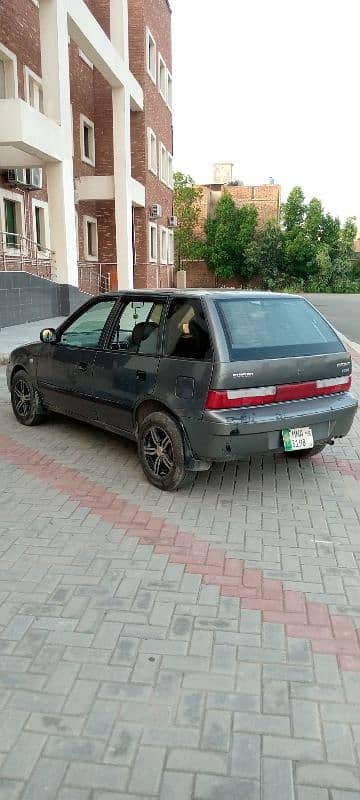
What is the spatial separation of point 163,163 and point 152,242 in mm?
4802

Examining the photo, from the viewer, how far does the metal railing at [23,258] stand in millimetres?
16109

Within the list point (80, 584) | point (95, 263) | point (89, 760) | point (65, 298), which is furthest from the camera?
point (95, 263)

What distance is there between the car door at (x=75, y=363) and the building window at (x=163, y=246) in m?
26.2

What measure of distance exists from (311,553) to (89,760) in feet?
6.76

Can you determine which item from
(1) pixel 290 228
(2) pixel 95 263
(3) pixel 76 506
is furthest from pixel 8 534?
(1) pixel 290 228

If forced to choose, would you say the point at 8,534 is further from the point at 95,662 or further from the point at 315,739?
the point at 315,739

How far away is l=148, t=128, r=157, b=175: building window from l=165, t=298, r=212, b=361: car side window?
23.8 meters

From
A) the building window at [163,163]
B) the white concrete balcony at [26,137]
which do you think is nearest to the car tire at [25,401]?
the white concrete balcony at [26,137]

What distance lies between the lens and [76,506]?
4.66 metres

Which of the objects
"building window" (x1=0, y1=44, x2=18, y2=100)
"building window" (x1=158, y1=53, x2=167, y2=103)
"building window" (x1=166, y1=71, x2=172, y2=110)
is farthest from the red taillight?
"building window" (x1=166, y1=71, x2=172, y2=110)

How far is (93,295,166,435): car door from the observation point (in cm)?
502

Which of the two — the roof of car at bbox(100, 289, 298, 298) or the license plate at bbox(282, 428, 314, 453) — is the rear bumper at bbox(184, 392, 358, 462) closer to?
the license plate at bbox(282, 428, 314, 453)

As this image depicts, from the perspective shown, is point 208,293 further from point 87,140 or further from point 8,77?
point 87,140

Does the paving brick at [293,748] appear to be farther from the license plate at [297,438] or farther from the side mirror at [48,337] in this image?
the side mirror at [48,337]
